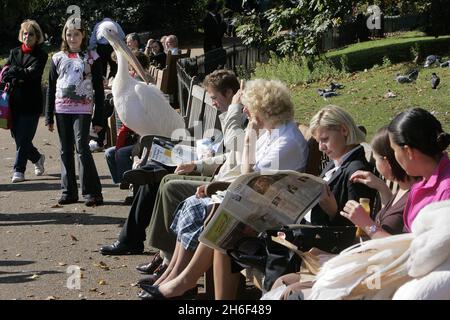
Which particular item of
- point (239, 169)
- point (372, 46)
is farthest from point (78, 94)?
point (372, 46)

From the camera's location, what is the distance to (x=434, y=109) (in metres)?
14.0

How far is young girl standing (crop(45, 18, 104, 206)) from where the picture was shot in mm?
10672

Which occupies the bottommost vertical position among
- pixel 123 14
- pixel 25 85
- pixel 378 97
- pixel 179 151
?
pixel 378 97

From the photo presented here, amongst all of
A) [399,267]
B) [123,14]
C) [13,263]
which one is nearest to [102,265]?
[13,263]

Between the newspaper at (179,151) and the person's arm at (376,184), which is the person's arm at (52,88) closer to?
the newspaper at (179,151)

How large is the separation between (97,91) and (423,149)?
20.1 feet

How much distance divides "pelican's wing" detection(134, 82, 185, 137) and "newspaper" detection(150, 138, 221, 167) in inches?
28.3

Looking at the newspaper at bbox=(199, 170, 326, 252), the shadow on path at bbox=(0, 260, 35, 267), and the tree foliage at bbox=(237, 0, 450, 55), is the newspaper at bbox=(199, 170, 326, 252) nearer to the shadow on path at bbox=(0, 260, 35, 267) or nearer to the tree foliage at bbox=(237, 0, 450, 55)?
the shadow on path at bbox=(0, 260, 35, 267)

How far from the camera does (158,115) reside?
9.55 m

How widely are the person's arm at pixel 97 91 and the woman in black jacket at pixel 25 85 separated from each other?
1356 millimetres

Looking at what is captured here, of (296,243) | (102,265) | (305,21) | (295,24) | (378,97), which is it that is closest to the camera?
(296,243)

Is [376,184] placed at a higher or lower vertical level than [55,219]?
higher

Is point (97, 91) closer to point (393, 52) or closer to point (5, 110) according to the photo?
point (5, 110)

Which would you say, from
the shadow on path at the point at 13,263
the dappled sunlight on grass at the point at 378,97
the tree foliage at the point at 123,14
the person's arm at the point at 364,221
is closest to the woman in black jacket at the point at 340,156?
the person's arm at the point at 364,221
